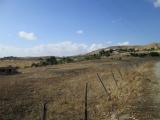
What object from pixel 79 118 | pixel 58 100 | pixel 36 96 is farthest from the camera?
pixel 36 96

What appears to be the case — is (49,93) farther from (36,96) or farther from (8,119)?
(8,119)

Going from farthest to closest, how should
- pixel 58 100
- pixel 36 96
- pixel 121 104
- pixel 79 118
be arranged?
pixel 36 96 → pixel 58 100 → pixel 121 104 → pixel 79 118

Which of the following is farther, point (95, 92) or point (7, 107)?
point (95, 92)

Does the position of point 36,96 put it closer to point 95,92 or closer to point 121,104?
point 95,92

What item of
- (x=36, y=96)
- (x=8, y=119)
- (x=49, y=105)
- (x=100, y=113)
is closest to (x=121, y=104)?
(x=100, y=113)

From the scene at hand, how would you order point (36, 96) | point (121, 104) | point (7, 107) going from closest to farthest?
point (121, 104) → point (7, 107) → point (36, 96)

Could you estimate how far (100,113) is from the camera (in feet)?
56.0

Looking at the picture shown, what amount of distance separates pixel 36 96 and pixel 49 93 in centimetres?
151

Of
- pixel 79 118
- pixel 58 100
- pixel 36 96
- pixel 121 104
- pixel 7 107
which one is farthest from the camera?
pixel 36 96

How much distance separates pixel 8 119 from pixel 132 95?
25.9 feet

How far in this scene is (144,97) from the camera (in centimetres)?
2017

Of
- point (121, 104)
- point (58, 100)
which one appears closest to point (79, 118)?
point (121, 104)

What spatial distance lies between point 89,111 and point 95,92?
6.88 metres

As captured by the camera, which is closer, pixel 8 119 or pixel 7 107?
pixel 8 119
